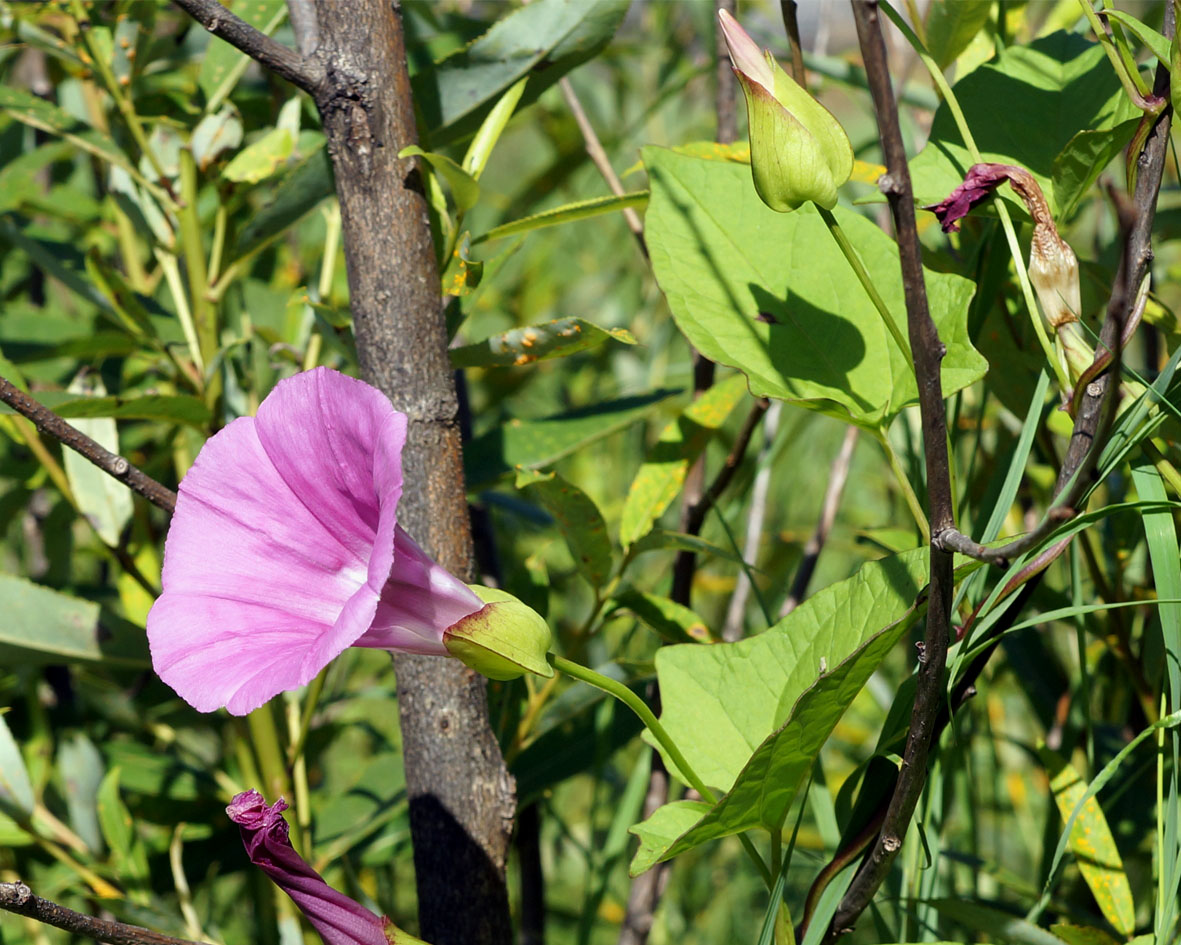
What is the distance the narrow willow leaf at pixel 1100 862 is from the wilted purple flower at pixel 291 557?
1.11 feet

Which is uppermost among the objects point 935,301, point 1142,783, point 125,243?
point 125,243

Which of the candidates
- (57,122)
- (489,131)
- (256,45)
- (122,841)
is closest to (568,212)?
(489,131)

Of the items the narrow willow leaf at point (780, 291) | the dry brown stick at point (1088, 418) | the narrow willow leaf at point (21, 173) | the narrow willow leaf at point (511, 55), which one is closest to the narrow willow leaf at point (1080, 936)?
the dry brown stick at point (1088, 418)

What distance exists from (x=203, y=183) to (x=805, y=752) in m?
0.56

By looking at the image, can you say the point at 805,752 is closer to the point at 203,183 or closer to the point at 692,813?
the point at 692,813

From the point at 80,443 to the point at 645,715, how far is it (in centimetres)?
25

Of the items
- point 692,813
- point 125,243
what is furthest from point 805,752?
point 125,243

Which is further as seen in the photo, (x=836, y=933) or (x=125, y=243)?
(x=125, y=243)

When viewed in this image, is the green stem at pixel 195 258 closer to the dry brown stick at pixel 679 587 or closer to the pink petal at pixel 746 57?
the dry brown stick at pixel 679 587

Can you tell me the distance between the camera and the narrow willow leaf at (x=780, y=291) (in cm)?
44

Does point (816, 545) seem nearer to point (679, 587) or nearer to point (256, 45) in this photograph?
point (679, 587)

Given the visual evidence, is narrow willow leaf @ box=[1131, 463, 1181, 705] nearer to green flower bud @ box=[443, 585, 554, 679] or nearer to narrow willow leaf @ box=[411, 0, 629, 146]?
green flower bud @ box=[443, 585, 554, 679]

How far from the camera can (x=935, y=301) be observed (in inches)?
16.9

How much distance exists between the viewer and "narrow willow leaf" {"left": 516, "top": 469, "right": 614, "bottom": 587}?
54 centimetres
